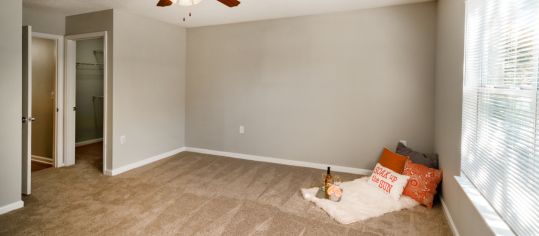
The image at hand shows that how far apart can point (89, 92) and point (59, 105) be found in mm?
1920

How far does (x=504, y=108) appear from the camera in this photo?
152cm

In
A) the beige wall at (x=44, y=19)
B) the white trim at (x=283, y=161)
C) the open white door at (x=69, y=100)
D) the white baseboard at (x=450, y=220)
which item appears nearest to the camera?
the white baseboard at (x=450, y=220)

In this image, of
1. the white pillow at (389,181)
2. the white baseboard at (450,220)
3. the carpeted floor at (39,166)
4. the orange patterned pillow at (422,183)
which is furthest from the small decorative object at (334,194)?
the carpeted floor at (39,166)

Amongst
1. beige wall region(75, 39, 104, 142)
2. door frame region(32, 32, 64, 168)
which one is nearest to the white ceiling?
door frame region(32, 32, 64, 168)

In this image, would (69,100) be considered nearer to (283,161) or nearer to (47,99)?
(47,99)

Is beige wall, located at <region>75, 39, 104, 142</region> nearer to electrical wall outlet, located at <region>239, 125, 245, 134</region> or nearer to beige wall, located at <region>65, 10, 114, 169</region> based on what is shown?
beige wall, located at <region>65, 10, 114, 169</region>

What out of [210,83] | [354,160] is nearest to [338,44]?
[354,160]

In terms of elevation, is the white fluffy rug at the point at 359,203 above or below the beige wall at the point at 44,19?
below

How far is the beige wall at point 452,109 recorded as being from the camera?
78.6 inches

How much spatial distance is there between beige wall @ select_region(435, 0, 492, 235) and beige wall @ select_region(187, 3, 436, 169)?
41 centimetres

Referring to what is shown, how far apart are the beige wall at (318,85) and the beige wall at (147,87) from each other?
0.27m

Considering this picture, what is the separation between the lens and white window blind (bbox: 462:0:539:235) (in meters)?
1.22

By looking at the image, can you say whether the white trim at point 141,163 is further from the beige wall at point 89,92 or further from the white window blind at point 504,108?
the white window blind at point 504,108

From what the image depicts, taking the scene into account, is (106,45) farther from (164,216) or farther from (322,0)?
(322,0)
